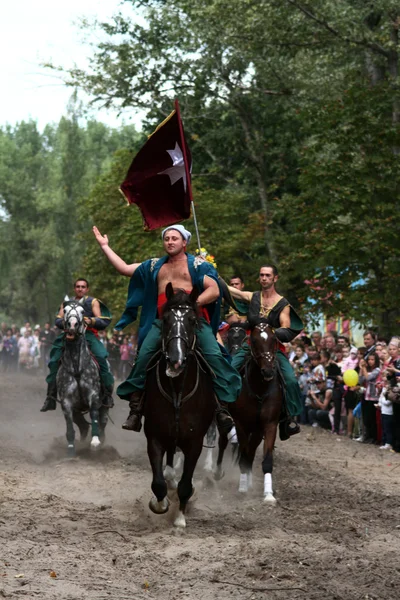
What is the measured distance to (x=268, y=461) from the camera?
1162cm

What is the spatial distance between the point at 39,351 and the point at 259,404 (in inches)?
1620

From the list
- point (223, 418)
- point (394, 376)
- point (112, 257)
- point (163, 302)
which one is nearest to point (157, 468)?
point (223, 418)

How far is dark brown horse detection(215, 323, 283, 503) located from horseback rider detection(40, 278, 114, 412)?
3725mm

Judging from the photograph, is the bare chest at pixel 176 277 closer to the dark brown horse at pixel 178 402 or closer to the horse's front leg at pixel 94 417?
the dark brown horse at pixel 178 402

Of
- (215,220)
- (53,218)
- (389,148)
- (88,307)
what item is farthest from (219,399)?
(53,218)

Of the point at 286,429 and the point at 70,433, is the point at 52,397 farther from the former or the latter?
the point at 286,429

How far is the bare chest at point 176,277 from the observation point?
9914mm

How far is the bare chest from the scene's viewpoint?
9.91 m

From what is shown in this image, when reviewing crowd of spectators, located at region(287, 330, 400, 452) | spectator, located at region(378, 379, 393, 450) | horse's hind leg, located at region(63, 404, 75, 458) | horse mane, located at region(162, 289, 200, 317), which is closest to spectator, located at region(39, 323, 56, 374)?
crowd of spectators, located at region(287, 330, 400, 452)

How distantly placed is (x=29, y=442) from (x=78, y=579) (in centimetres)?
1022

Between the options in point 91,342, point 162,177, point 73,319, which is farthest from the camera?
point 91,342

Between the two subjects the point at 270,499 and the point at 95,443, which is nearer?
the point at 270,499

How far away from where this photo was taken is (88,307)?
15492 mm

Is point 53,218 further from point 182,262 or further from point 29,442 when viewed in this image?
point 182,262
